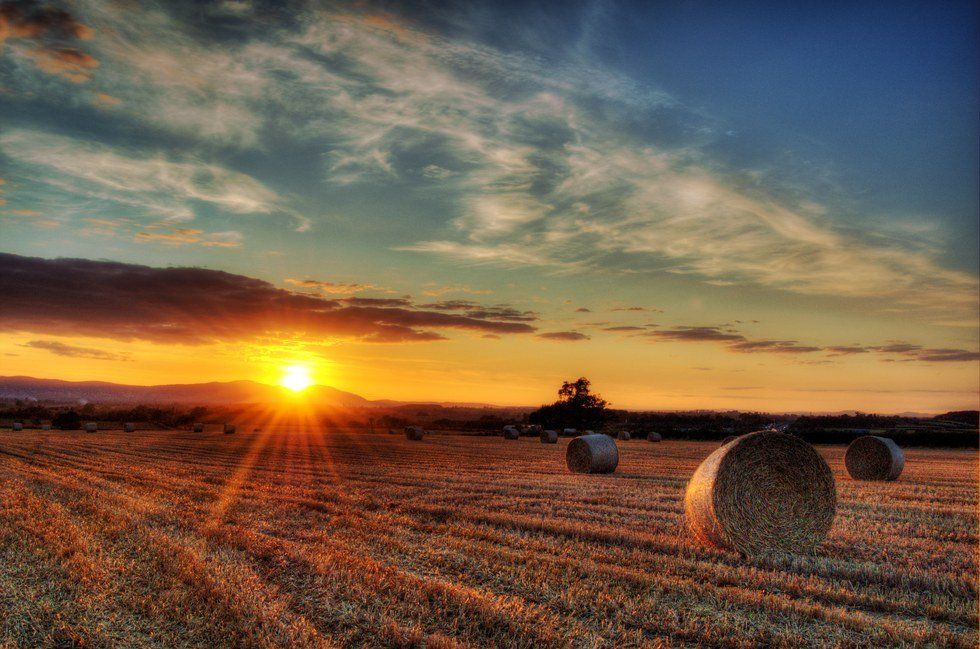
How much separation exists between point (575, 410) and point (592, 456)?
158ft

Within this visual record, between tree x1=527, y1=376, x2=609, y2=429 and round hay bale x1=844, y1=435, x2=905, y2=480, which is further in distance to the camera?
tree x1=527, y1=376, x2=609, y2=429

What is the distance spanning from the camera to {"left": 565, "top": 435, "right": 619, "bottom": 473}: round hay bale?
21.2 m

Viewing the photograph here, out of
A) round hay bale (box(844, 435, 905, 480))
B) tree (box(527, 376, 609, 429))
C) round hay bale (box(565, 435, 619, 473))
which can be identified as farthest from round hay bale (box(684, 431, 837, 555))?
tree (box(527, 376, 609, 429))

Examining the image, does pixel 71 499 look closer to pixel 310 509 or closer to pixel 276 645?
pixel 310 509

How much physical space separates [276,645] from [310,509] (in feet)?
23.1

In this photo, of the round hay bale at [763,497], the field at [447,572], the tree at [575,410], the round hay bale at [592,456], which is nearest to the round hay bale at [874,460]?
the field at [447,572]

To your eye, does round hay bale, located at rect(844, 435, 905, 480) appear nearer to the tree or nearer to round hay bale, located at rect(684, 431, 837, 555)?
round hay bale, located at rect(684, 431, 837, 555)

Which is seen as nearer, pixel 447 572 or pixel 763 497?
pixel 447 572

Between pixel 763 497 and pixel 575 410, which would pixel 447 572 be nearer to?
pixel 763 497

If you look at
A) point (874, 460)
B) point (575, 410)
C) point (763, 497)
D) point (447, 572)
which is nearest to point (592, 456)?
point (874, 460)

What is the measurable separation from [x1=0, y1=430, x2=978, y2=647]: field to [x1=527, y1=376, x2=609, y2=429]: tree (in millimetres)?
53597

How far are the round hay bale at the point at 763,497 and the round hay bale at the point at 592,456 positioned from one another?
10039 millimetres

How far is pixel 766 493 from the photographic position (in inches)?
430

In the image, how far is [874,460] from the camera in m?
20.6
